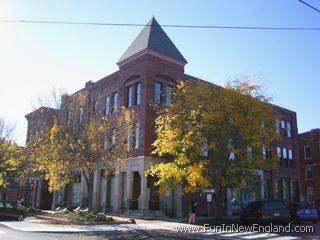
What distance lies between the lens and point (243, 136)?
86.4ft

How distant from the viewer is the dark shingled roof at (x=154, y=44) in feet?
115

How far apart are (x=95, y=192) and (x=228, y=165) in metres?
16.2

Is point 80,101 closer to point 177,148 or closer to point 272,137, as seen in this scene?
point 177,148

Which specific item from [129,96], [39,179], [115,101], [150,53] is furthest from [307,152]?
[39,179]

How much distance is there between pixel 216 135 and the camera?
26.3 meters

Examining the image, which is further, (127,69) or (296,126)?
(296,126)

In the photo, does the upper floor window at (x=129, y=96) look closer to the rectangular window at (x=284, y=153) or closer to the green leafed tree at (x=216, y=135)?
the green leafed tree at (x=216, y=135)

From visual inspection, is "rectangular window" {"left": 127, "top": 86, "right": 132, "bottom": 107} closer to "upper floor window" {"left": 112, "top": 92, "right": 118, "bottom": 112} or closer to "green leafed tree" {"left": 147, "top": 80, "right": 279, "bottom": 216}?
"upper floor window" {"left": 112, "top": 92, "right": 118, "bottom": 112}

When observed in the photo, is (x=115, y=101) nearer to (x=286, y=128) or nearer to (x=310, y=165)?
(x=286, y=128)

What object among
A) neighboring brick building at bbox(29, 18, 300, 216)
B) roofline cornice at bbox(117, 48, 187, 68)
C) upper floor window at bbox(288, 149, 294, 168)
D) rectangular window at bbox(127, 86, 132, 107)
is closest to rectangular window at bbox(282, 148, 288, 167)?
upper floor window at bbox(288, 149, 294, 168)

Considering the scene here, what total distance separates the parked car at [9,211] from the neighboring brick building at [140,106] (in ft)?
22.3

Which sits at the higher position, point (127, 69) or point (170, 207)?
point (127, 69)

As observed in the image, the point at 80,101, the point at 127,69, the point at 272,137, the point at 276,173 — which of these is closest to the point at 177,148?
the point at 272,137

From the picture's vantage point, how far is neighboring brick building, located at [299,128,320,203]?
194ft
